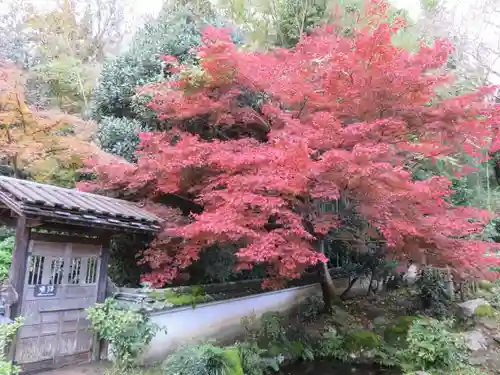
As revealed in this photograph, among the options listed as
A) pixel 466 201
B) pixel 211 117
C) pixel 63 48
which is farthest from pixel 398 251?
pixel 63 48

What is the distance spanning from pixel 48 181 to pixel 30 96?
522 cm

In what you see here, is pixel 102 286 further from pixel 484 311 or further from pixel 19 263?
pixel 484 311

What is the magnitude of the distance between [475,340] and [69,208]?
1099cm

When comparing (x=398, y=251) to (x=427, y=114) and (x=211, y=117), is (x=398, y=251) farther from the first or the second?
(x=211, y=117)

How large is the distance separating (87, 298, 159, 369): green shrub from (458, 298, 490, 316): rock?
1013 centimetres

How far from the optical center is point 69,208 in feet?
22.7

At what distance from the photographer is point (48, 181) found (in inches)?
479

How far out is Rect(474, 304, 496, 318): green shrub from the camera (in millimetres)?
12969

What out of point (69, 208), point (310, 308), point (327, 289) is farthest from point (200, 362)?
point (327, 289)

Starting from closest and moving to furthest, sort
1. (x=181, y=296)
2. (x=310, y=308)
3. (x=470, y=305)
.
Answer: (x=181, y=296) < (x=470, y=305) < (x=310, y=308)

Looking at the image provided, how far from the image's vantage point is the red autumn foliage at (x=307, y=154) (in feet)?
26.5

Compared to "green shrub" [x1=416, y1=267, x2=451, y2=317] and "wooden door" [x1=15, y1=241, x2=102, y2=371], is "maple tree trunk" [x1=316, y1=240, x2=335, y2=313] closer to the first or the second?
"green shrub" [x1=416, y1=267, x2=451, y2=317]

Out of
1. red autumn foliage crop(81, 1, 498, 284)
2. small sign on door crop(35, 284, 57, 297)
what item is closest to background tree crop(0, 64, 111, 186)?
red autumn foliage crop(81, 1, 498, 284)

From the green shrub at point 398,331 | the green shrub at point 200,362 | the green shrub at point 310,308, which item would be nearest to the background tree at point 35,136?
the green shrub at point 200,362
